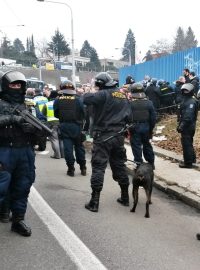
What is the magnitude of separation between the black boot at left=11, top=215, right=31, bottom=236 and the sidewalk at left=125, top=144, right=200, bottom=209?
9.33 ft

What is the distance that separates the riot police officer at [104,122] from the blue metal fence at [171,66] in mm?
11827

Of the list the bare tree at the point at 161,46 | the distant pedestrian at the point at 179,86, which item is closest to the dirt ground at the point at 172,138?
the distant pedestrian at the point at 179,86

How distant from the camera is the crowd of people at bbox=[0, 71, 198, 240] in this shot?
5117 mm

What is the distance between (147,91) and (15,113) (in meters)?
12.0

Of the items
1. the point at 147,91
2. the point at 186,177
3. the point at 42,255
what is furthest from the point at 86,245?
the point at 147,91

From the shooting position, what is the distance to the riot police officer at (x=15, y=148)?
503 cm

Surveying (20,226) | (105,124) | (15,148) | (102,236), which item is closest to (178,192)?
(105,124)

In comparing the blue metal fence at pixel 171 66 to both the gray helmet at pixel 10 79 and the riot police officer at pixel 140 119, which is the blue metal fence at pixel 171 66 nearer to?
the riot police officer at pixel 140 119

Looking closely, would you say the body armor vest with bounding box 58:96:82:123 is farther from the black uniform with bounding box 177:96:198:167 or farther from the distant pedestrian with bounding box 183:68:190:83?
the distant pedestrian with bounding box 183:68:190:83

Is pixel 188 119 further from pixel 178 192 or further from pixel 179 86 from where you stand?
pixel 179 86

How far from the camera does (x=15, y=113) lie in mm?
5121

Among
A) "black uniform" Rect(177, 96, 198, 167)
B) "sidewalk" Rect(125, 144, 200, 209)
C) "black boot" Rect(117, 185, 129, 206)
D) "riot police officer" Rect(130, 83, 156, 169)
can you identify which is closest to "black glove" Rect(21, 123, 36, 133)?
"black boot" Rect(117, 185, 129, 206)

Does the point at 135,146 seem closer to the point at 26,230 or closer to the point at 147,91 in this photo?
the point at 26,230

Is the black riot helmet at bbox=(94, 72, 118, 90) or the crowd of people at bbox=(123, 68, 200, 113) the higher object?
the black riot helmet at bbox=(94, 72, 118, 90)
